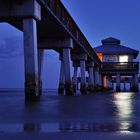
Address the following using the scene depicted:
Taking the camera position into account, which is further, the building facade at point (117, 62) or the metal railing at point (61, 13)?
the building facade at point (117, 62)

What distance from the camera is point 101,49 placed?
100 meters

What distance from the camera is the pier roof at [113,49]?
9725cm

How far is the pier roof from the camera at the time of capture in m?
97.2

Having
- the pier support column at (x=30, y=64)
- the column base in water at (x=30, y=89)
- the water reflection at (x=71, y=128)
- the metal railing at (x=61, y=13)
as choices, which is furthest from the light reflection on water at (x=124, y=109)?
the metal railing at (x=61, y=13)

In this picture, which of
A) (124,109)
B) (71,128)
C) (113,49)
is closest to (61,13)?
(124,109)

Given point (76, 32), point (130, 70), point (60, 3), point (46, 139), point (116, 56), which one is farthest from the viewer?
point (116, 56)

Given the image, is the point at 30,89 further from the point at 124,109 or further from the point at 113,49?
the point at 113,49

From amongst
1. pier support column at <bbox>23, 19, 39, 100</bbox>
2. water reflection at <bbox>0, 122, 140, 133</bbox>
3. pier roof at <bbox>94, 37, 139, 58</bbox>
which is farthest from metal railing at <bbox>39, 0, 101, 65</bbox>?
pier roof at <bbox>94, 37, 139, 58</bbox>

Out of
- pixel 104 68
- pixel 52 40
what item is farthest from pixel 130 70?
pixel 52 40

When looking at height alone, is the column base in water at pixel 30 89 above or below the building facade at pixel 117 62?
below

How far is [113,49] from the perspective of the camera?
100062 millimetres

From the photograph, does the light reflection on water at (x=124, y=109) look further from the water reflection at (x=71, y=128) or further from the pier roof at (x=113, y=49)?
the pier roof at (x=113, y=49)

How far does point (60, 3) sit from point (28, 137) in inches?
1101

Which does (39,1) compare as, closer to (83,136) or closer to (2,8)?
(2,8)
